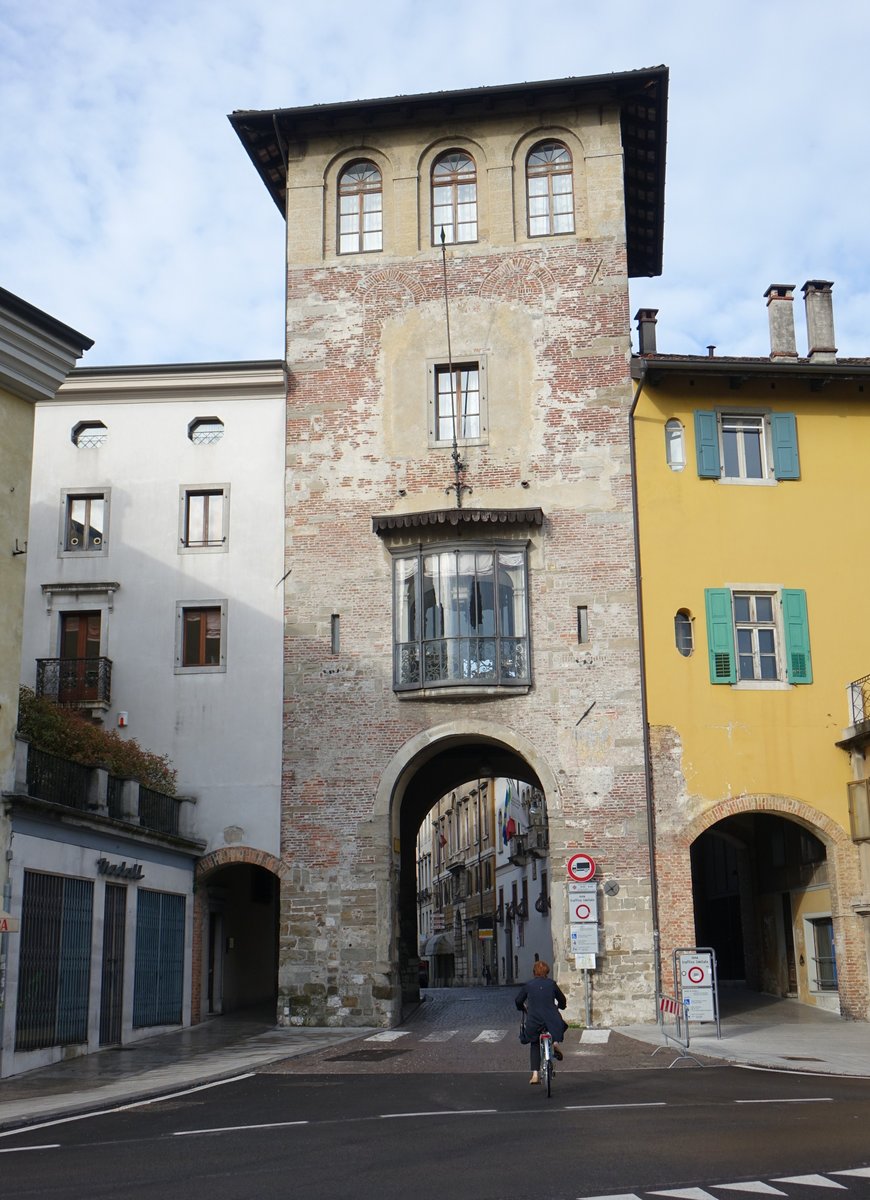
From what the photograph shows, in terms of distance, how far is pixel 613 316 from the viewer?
90.5 ft

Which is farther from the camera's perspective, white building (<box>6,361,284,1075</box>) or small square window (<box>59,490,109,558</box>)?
small square window (<box>59,490,109,558</box>)

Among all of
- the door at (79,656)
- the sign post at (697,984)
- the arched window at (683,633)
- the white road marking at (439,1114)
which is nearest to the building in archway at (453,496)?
the arched window at (683,633)

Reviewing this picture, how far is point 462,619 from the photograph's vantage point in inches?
1032

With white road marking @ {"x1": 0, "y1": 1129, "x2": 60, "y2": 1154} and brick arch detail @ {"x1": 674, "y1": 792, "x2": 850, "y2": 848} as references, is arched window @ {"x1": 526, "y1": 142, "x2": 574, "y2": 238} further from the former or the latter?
white road marking @ {"x1": 0, "y1": 1129, "x2": 60, "y2": 1154}

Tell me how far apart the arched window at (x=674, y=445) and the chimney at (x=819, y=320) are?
13.2ft

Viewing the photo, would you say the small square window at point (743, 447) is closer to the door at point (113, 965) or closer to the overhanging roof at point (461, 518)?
the overhanging roof at point (461, 518)

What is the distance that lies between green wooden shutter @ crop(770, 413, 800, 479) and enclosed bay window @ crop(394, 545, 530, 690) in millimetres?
5492

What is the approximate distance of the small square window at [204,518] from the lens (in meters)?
27.8

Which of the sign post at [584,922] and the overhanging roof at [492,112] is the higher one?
the overhanging roof at [492,112]

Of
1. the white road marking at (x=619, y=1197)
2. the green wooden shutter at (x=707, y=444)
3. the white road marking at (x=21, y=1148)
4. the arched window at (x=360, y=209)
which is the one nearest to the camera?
the white road marking at (x=619, y=1197)

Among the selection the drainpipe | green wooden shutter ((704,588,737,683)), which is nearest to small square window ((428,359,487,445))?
the drainpipe

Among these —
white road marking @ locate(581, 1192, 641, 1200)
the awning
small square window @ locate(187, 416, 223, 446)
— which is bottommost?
white road marking @ locate(581, 1192, 641, 1200)

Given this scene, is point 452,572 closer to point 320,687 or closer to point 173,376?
point 320,687

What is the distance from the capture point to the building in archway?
84.1ft
